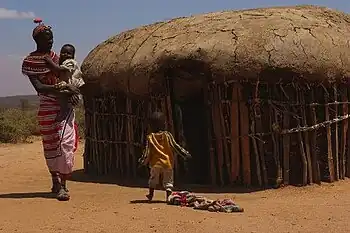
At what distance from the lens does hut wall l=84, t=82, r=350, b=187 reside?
809cm

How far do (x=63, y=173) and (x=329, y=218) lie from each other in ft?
10.3

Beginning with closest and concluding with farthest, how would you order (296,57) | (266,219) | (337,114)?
(266,219)
(296,57)
(337,114)

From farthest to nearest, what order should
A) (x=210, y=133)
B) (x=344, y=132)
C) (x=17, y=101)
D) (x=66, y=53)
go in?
(x=17, y=101) < (x=344, y=132) < (x=210, y=133) < (x=66, y=53)

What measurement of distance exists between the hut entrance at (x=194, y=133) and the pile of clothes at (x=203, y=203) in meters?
2.04

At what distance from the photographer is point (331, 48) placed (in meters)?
8.30

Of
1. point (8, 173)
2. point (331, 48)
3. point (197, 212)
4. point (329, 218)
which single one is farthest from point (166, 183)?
point (8, 173)

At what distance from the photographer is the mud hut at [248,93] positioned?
316 inches

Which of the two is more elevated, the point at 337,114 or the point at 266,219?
the point at 337,114

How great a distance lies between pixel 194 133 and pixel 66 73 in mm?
2770

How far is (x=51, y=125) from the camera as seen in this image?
6980 mm

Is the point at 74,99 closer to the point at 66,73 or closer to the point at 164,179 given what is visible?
the point at 66,73

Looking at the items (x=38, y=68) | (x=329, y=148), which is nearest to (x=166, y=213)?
(x=38, y=68)

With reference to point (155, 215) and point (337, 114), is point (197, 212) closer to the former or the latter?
point (155, 215)

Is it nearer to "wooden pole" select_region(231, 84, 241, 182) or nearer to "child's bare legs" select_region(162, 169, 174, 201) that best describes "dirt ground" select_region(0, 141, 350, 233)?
"child's bare legs" select_region(162, 169, 174, 201)
